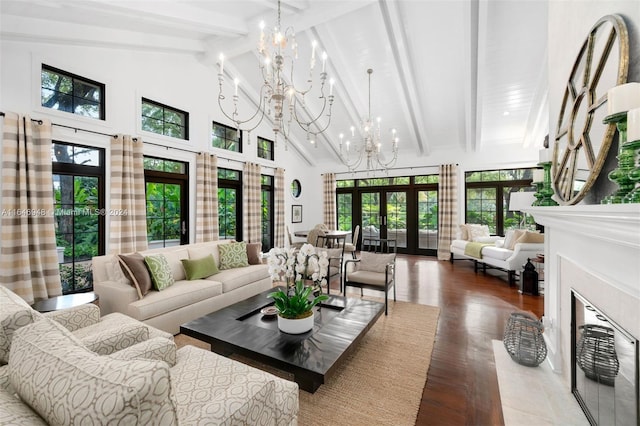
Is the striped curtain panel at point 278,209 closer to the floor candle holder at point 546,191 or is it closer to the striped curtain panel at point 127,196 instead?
the striped curtain panel at point 127,196

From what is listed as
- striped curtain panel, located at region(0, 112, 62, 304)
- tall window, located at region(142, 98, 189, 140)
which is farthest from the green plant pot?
tall window, located at region(142, 98, 189, 140)

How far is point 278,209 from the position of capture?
7.08 metres

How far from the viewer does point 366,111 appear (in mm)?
5961

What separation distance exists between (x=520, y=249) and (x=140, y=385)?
17.9 ft

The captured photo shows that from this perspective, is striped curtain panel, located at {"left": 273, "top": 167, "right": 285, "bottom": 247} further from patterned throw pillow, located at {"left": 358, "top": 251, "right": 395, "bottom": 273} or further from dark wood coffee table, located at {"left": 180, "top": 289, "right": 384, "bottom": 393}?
dark wood coffee table, located at {"left": 180, "top": 289, "right": 384, "bottom": 393}

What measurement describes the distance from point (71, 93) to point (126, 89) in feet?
2.15

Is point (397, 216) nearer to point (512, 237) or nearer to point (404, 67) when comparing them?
point (512, 237)

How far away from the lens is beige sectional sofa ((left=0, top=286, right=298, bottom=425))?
679 millimetres

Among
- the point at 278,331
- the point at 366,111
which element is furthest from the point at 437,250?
the point at 278,331

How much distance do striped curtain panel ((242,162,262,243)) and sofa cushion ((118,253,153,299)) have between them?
3126 millimetres

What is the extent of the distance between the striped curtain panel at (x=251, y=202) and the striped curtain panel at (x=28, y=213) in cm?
318

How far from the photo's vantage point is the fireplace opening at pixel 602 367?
1.14 meters

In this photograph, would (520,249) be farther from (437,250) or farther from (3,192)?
(3,192)

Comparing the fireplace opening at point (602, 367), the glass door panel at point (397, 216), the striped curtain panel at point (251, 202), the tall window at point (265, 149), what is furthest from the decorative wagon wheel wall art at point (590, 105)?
the tall window at point (265, 149)
